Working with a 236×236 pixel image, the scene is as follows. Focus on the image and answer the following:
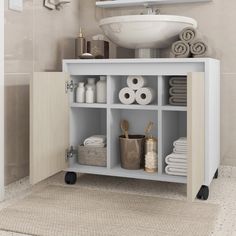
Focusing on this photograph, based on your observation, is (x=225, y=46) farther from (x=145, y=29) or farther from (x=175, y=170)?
(x=175, y=170)

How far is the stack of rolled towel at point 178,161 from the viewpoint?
1968mm

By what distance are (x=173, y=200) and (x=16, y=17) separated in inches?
47.9

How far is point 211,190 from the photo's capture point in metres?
2.05

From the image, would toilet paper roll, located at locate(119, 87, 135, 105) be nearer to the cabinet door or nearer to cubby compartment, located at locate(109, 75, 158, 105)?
cubby compartment, located at locate(109, 75, 158, 105)

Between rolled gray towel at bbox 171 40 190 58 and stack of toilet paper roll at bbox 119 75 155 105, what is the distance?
9.1 inches

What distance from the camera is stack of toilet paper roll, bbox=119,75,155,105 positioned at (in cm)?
204

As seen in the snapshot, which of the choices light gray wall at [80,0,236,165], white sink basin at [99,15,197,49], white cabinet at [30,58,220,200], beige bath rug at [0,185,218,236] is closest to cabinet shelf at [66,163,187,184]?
white cabinet at [30,58,220,200]

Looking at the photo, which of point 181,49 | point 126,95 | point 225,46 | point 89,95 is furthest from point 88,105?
point 225,46

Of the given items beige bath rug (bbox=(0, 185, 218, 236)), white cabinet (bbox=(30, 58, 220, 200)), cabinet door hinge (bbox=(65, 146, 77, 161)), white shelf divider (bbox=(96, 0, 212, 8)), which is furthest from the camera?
white shelf divider (bbox=(96, 0, 212, 8))

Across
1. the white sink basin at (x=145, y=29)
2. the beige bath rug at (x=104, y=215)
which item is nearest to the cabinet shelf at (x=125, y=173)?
the beige bath rug at (x=104, y=215)

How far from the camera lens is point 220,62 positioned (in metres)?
2.32

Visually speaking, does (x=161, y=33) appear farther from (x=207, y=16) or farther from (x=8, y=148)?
(x=8, y=148)

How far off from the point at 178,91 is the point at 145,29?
0.35m

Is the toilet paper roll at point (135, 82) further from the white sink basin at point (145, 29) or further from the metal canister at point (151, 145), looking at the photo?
the metal canister at point (151, 145)
